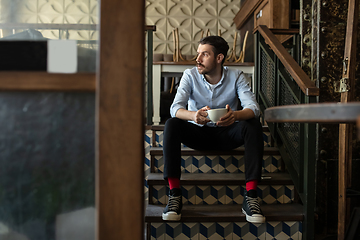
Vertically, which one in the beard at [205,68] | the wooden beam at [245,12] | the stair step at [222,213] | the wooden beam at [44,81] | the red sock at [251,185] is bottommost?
the stair step at [222,213]

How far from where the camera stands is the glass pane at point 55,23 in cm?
49

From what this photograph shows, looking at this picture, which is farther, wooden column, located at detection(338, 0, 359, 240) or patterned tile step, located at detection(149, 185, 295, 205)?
patterned tile step, located at detection(149, 185, 295, 205)

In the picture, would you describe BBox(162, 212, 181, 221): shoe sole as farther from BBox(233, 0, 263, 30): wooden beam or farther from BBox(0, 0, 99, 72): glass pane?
BBox(233, 0, 263, 30): wooden beam

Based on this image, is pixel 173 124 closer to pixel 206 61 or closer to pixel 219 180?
pixel 219 180

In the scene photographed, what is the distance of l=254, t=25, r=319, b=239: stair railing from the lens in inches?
69.2

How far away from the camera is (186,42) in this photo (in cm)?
557

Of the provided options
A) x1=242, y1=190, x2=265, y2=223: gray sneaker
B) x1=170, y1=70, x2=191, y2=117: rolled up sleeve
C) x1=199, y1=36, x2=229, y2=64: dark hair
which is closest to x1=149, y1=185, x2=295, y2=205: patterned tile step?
x1=242, y1=190, x2=265, y2=223: gray sneaker

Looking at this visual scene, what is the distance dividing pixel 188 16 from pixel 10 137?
5.48 meters

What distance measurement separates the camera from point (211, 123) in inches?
84.7

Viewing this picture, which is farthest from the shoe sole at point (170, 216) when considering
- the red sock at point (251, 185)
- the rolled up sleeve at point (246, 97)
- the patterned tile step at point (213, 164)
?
the rolled up sleeve at point (246, 97)

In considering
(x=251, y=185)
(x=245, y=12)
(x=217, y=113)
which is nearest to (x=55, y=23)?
(x=217, y=113)

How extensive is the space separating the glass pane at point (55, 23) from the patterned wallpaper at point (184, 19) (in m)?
5.15

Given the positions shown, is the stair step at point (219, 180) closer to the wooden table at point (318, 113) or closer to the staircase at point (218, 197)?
the staircase at point (218, 197)

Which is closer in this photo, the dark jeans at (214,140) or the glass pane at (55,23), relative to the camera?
the glass pane at (55,23)
